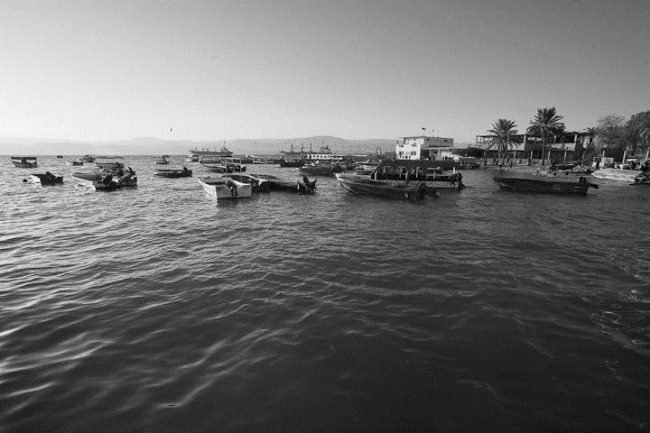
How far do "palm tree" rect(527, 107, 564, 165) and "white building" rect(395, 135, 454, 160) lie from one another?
73.2 feet

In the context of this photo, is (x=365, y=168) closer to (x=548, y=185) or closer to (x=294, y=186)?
(x=294, y=186)

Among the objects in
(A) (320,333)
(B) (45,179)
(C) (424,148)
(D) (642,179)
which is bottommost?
(A) (320,333)

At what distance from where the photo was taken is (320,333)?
7.43 metres

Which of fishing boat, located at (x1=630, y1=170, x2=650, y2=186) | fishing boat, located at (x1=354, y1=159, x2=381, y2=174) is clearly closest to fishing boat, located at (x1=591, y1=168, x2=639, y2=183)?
fishing boat, located at (x1=630, y1=170, x2=650, y2=186)

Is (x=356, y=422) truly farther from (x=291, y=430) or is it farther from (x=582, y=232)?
(x=582, y=232)

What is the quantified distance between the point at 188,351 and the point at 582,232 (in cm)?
2213

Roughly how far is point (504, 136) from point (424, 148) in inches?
883

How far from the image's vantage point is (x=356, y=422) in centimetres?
494

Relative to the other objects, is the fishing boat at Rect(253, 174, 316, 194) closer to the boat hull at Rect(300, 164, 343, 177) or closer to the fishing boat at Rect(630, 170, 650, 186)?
the boat hull at Rect(300, 164, 343, 177)

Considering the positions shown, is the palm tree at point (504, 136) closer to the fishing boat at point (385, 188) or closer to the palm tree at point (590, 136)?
the palm tree at point (590, 136)

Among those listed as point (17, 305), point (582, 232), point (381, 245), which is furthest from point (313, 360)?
point (582, 232)

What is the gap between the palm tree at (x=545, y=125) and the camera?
80.4m

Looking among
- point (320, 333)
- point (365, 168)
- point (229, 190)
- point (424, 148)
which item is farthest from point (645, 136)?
point (320, 333)

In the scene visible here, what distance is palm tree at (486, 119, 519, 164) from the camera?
3508 inches
